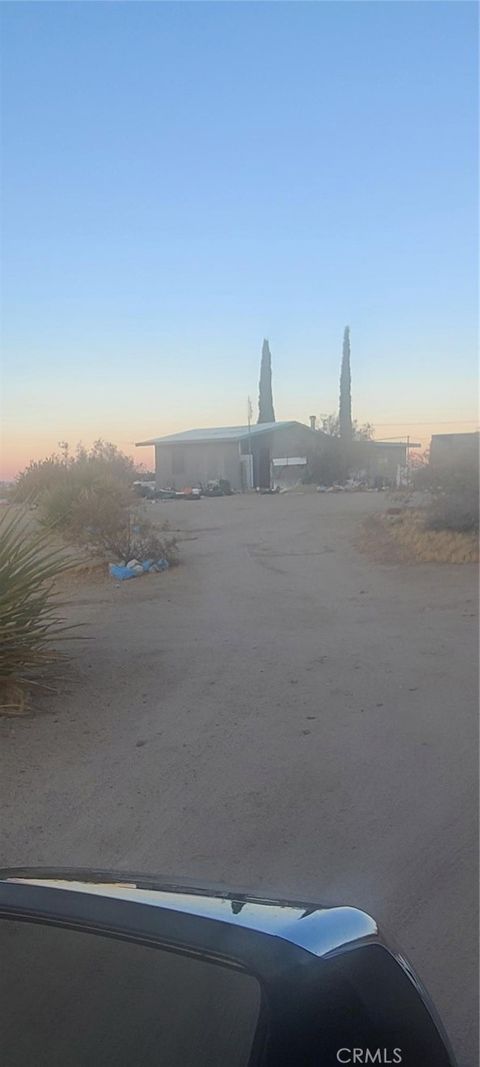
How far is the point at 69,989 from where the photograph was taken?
1.83 m

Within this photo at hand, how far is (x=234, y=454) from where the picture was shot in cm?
4794

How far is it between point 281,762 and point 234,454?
4251cm

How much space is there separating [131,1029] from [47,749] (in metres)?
4.51

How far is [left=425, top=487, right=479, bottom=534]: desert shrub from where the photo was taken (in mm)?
16234

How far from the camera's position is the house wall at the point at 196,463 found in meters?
48.1

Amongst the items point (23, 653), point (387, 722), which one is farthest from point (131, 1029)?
point (23, 653)

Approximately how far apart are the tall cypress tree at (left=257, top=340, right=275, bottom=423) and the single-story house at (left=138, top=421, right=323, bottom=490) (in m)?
11.4

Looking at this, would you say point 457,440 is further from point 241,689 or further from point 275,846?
point 275,846

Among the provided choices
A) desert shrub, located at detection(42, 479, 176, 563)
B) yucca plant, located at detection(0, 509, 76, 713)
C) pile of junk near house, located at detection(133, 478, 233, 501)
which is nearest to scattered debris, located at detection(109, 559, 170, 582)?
desert shrub, located at detection(42, 479, 176, 563)

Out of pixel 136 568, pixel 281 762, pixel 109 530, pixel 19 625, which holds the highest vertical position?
pixel 109 530

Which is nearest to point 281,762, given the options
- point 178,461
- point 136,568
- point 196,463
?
point 136,568

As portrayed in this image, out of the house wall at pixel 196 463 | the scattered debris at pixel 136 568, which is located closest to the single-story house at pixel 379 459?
the house wall at pixel 196 463

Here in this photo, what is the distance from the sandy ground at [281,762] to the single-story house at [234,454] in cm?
3653

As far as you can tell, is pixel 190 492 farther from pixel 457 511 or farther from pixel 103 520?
pixel 457 511
